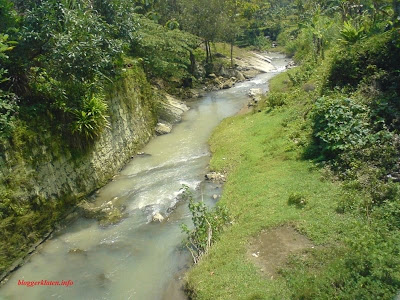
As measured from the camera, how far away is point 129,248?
482 inches

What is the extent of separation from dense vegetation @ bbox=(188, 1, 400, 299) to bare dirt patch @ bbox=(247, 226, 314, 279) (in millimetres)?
209

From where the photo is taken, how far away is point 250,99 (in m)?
32.2

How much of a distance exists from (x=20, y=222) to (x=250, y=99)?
24.3 meters

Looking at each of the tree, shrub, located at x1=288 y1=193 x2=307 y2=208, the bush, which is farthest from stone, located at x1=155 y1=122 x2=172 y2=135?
the tree

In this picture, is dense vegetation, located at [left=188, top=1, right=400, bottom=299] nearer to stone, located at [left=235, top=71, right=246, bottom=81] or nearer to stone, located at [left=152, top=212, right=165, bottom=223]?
stone, located at [left=152, top=212, right=165, bottom=223]

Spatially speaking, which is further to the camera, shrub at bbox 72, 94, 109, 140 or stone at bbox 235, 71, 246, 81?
stone at bbox 235, 71, 246, 81

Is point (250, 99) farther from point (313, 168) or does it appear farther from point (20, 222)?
point (20, 222)

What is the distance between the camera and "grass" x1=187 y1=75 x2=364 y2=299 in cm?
917

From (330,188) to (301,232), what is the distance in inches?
94.8

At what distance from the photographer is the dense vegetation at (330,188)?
8.34 meters

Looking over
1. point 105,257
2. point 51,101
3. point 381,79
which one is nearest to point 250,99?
point 381,79

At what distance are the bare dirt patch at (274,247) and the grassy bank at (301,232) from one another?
15 centimetres

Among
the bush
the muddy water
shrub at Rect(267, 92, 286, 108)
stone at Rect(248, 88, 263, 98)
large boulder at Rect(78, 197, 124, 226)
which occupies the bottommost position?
the muddy water

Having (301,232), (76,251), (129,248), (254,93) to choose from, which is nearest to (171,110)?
(254,93)
